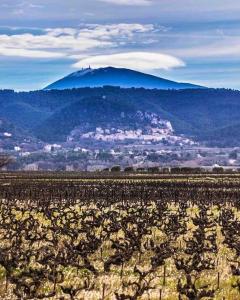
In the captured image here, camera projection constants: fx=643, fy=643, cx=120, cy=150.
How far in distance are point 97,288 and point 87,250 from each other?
408 cm

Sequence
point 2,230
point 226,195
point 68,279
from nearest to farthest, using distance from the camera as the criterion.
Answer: point 68,279
point 2,230
point 226,195

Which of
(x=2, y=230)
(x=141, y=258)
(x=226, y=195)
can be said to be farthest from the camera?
(x=226, y=195)

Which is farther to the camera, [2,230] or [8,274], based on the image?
[2,230]

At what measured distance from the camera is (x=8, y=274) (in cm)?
2116

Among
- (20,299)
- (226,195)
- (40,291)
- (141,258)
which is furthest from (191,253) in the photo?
(226,195)

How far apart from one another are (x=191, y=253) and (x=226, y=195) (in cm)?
4452

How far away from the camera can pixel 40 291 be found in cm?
2111

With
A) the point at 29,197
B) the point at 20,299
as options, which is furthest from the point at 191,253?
the point at 29,197

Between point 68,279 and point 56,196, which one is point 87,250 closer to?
point 68,279

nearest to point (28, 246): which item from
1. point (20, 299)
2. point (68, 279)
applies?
point (68, 279)

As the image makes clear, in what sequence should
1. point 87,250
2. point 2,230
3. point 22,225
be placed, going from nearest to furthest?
1. point 87,250
2. point 22,225
3. point 2,230

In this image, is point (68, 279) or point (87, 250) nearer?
point (68, 279)

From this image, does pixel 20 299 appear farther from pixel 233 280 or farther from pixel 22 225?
pixel 22 225

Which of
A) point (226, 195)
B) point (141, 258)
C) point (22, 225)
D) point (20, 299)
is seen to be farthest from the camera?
point (226, 195)
